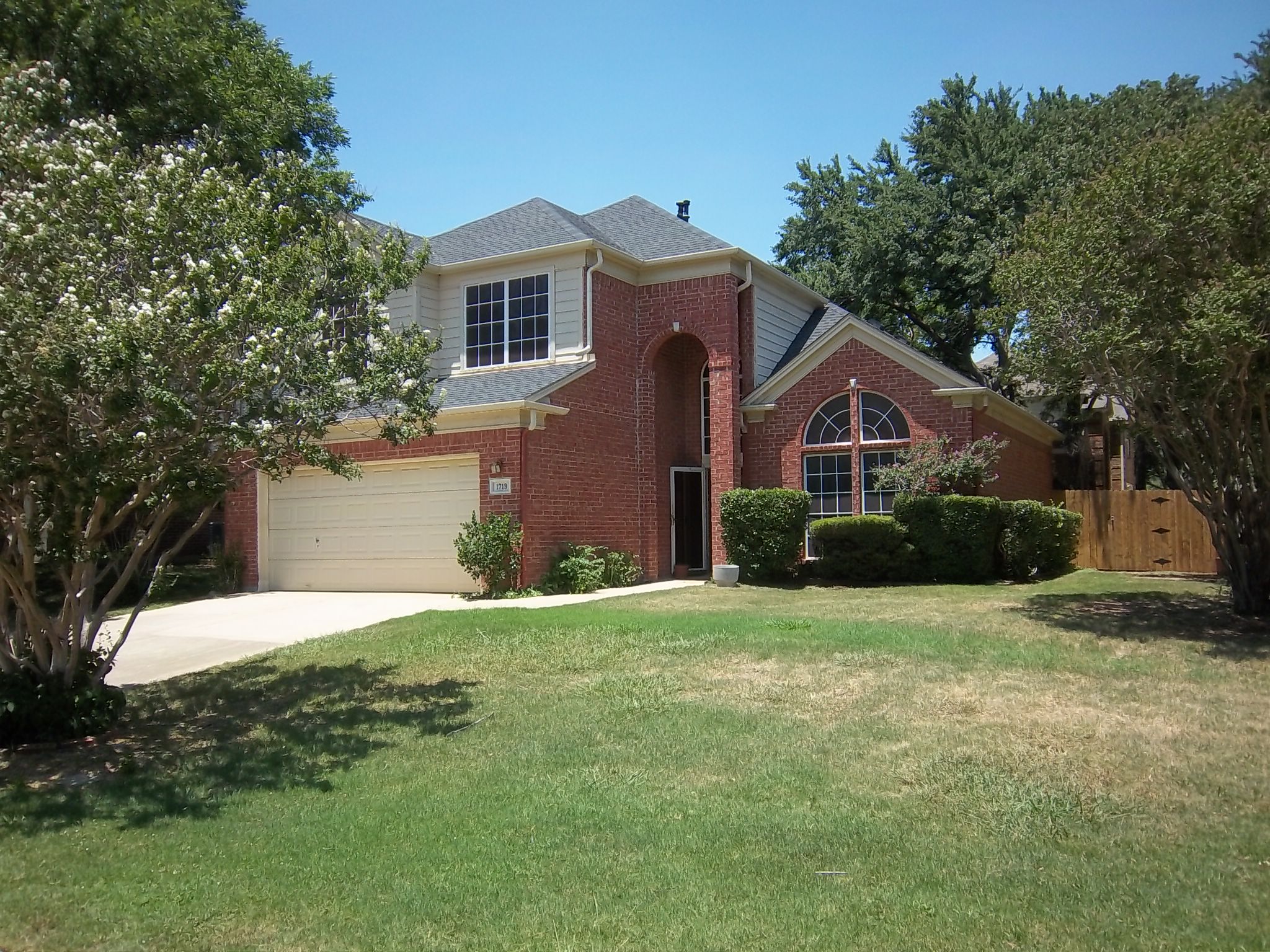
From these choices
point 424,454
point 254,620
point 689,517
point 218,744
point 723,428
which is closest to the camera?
point 218,744

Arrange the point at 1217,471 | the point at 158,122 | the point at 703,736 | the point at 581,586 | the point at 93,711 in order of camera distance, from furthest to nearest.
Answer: the point at 581,586
the point at 158,122
the point at 1217,471
the point at 93,711
the point at 703,736

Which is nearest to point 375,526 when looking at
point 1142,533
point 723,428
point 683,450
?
point 683,450

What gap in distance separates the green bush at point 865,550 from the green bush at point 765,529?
0.50m

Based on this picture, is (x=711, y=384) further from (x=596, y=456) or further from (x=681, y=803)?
(x=681, y=803)

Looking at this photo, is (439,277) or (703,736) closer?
(703,736)

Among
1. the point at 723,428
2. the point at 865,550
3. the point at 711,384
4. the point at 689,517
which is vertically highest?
the point at 711,384

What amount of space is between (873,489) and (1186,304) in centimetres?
829

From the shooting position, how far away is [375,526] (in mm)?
18297

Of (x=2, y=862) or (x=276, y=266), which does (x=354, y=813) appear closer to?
(x=2, y=862)

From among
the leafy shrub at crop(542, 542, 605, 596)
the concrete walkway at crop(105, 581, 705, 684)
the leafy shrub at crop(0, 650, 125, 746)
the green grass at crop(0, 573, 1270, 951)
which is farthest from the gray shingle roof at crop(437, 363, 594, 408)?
the leafy shrub at crop(0, 650, 125, 746)

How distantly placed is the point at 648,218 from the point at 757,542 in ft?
27.0

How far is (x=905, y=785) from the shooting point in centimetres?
612

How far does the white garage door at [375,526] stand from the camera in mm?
17484

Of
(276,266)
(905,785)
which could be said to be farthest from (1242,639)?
(276,266)
